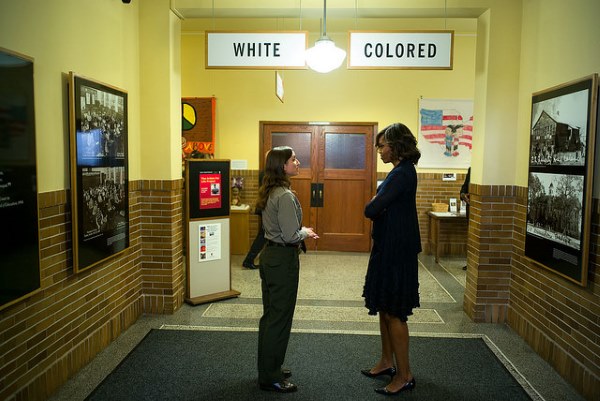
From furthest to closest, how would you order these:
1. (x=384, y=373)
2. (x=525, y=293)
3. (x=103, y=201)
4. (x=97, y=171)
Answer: (x=525, y=293) → (x=103, y=201) → (x=97, y=171) → (x=384, y=373)

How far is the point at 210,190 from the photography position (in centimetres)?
511

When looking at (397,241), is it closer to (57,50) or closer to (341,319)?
(341,319)

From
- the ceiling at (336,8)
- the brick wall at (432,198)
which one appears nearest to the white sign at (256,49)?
the ceiling at (336,8)

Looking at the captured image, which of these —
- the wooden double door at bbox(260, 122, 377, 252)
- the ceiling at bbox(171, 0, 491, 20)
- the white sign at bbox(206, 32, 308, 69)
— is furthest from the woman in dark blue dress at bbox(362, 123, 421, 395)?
the wooden double door at bbox(260, 122, 377, 252)

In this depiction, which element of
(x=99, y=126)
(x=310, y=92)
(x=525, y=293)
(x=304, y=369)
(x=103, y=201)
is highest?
(x=310, y=92)

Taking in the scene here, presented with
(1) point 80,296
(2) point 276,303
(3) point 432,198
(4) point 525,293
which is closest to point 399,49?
(2) point 276,303

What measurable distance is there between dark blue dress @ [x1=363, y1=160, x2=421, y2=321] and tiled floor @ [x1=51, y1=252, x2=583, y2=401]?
1.19 m

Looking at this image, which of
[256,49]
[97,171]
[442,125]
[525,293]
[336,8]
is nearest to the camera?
[97,171]

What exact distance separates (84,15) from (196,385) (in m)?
2.82

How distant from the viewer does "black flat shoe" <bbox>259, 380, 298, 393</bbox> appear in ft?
10.3

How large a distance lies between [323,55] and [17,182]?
2.50m

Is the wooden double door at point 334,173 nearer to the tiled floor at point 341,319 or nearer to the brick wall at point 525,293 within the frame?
the tiled floor at point 341,319

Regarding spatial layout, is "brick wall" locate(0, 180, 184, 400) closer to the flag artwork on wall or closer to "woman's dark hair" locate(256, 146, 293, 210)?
"woman's dark hair" locate(256, 146, 293, 210)

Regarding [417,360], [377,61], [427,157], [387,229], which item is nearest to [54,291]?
[387,229]
